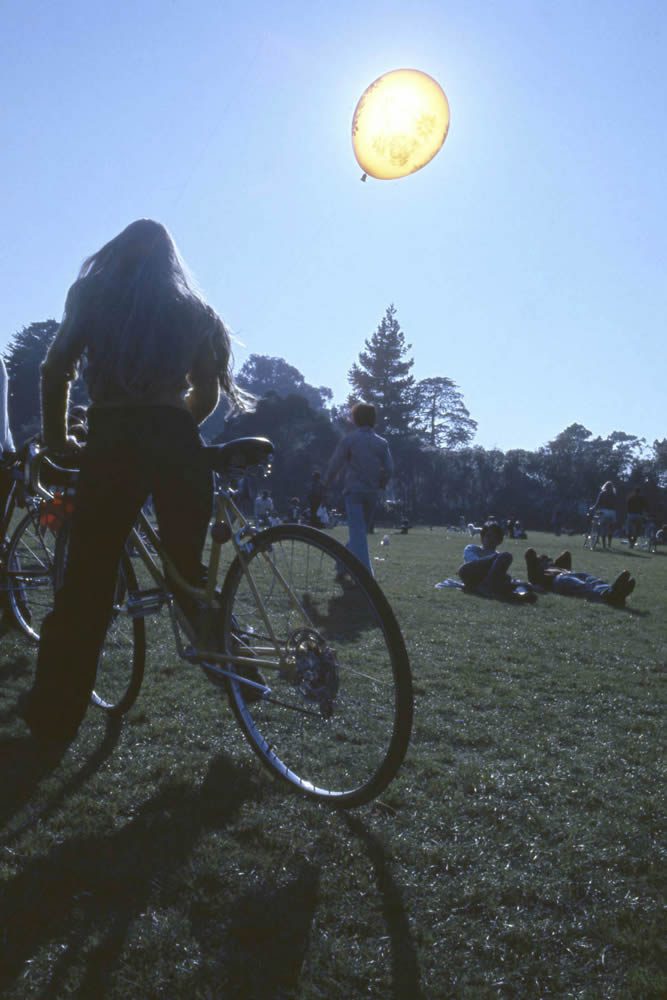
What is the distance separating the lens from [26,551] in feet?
14.2

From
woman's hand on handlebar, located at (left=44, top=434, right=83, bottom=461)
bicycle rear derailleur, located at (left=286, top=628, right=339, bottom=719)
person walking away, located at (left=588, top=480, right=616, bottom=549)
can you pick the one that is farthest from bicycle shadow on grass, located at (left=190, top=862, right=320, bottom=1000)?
person walking away, located at (left=588, top=480, right=616, bottom=549)

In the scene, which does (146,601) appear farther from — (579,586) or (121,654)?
(579,586)

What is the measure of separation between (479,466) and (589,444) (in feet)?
133

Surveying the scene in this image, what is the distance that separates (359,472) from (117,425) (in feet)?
18.7

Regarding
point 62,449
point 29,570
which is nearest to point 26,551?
point 29,570

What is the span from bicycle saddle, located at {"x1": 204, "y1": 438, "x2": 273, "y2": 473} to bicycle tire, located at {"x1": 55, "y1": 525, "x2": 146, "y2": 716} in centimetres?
79

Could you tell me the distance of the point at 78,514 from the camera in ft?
9.03

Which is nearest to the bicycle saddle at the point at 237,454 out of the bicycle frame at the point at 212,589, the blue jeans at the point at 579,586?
the bicycle frame at the point at 212,589

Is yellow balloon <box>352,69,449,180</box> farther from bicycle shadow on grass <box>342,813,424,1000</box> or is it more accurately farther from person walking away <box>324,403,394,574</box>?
bicycle shadow on grass <box>342,813,424,1000</box>

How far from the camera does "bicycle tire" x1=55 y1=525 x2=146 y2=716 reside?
3350mm

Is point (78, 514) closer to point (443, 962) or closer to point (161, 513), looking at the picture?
point (161, 513)

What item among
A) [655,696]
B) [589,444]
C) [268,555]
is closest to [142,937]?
[268,555]

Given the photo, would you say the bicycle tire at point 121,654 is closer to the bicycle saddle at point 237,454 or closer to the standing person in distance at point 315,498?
the bicycle saddle at point 237,454

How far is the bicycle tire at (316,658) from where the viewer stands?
2549 millimetres
